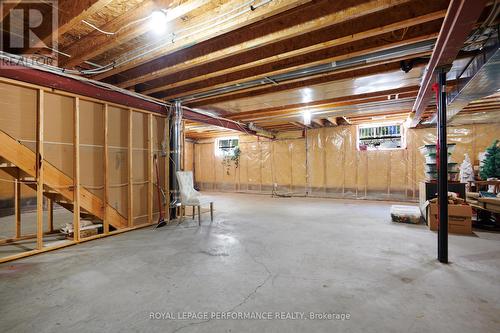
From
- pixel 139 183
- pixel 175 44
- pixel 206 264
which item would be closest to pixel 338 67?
pixel 175 44

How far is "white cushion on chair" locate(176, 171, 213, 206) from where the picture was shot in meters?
4.06

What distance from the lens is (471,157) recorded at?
5.93 meters

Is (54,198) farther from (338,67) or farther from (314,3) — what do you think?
(338,67)

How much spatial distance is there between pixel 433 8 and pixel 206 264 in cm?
313

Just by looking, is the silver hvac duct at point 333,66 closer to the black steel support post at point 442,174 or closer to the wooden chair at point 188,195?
the black steel support post at point 442,174

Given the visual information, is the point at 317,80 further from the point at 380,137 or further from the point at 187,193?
the point at 380,137

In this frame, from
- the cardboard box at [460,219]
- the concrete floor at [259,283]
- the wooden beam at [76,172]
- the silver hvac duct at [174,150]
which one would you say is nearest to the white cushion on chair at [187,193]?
the silver hvac duct at [174,150]

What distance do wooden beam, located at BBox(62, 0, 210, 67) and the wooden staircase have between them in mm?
1164

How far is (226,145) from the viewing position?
9.66 meters

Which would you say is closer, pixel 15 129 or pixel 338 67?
pixel 15 129

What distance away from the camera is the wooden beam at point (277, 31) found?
6.33 ft

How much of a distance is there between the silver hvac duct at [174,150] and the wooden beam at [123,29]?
5.78 feet

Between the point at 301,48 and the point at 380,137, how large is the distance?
5.74 m

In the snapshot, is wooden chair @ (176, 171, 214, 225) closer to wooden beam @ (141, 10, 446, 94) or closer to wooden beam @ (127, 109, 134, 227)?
wooden beam @ (127, 109, 134, 227)
